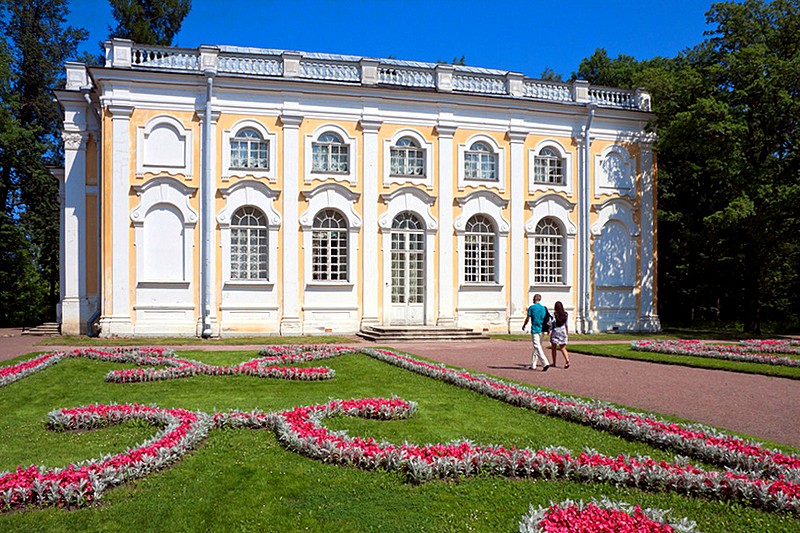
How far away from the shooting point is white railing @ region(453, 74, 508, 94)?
82.0 ft

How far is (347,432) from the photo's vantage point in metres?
7.47

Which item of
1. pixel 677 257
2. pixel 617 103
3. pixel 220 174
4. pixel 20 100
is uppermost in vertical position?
pixel 20 100

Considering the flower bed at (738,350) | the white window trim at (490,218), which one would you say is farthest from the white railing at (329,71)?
the flower bed at (738,350)

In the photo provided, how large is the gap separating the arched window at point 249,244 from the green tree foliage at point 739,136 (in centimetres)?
1542

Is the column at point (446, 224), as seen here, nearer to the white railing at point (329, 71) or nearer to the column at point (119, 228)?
the white railing at point (329, 71)

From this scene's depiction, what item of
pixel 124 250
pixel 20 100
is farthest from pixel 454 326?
pixel 20 100

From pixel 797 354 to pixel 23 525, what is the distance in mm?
17839

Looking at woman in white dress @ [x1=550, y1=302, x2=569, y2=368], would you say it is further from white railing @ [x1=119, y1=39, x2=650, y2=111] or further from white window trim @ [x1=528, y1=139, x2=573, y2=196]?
white railing @ [x1=119, y1=39, x2=650, y2=111]

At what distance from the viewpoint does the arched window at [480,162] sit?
24.9 m

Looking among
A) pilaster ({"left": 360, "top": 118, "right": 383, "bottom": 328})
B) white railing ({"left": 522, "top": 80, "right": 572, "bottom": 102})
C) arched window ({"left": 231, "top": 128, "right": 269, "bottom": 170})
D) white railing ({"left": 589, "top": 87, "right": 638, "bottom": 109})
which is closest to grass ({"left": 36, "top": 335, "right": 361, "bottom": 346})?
pilaster ({"left": 360, "top": 118, "right": 383, "bottom": 328})

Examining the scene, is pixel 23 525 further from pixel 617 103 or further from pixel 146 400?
pixel 617 103

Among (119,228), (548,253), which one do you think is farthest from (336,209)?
(548,253)

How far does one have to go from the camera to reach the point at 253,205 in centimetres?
2259

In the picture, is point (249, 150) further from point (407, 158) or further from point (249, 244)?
point (407, 158)
